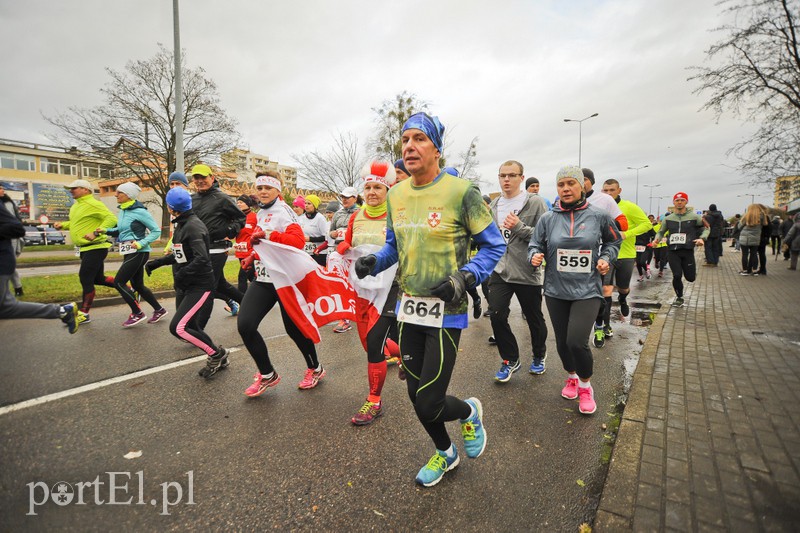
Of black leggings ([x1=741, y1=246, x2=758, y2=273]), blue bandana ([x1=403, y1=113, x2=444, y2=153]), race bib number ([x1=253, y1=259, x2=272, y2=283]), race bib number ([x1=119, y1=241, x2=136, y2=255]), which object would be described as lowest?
Answer: black leggings ([x1=741, y1=246, x2=758, y2=273])

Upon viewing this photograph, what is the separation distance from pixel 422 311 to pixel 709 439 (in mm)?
2340

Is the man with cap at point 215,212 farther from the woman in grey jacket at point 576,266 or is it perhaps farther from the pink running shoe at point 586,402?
the pink running shoe at point 586,402

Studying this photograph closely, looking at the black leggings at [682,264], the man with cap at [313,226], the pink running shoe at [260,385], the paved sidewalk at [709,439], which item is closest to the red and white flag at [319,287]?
the pink running shoe at [260,385]

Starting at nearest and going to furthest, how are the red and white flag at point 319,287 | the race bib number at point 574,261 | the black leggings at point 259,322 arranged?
the race bib number at point 574,261, the red and white flag at point 319,287, the black leggings at point 259,322

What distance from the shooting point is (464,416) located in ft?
8.10

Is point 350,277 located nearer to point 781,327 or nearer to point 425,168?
point 425,168

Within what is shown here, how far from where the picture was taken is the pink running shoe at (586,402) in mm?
3307

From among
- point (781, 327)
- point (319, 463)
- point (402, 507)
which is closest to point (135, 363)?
point (319, 463)

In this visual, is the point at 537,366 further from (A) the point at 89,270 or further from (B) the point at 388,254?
(A) the point at 89,270

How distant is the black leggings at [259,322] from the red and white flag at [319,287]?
0.49ft

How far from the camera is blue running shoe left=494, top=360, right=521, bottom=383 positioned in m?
4.03

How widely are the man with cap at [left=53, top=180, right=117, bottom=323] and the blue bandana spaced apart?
5.97 metres

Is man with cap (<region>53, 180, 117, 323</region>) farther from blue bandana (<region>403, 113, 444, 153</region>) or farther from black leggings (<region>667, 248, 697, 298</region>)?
black leggings (<region>667, 248, 697, 298</region>)

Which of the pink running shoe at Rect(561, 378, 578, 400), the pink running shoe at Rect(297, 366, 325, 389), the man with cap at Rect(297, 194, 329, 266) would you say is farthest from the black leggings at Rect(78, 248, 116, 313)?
the pink running shoe at Rect(561, 378, 578, 400)
